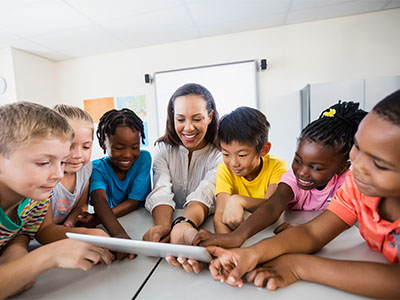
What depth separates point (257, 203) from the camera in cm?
99

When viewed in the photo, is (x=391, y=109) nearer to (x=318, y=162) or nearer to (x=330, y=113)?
(x=318, y=162)

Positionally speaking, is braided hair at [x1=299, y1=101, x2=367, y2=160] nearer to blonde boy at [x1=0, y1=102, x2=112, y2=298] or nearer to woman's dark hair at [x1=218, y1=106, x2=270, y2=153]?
woman's dark hair at [x1=218, y1=106, x2=270, y2=153]

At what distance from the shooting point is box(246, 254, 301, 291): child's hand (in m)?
0.54

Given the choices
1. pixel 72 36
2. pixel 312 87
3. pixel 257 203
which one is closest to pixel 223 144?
pixel 257 203

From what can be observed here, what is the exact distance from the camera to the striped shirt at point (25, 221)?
0.69m

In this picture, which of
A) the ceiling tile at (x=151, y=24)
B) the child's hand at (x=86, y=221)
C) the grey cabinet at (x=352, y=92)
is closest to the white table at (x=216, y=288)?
the child's hand at (x=86, y=221)

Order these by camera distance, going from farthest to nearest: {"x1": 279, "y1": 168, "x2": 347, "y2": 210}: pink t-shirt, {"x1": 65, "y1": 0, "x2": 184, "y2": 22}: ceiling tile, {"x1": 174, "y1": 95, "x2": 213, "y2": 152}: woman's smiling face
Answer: {"x1": 65, "y1": 0, "x2": 184, "y2": 22}: ceiling tile → {"x1": 174, "y1": 95, "x2": 213, "y2": 152}: woman's smiling face → {"x1": 279, "y1": 168, "x2": 347, "y2": 210}: pink t-shirt

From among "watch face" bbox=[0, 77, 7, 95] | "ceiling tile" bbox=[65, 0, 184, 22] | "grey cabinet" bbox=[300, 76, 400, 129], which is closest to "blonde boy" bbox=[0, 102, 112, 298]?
"ceiling tile" bbox=[65, 0, 184, 22]

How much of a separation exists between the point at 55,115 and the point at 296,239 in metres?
0.84

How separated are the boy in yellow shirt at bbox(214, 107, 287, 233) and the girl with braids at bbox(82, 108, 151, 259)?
0.44 m

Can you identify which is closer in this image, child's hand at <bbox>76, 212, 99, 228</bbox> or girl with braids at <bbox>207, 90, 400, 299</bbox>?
girl with braids at <bbox>207, 90, 400, 299</bbox>

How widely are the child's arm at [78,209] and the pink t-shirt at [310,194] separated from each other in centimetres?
92

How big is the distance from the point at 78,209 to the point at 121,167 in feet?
0.97

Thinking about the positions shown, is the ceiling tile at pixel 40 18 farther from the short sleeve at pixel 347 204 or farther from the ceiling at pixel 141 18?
the short sleeve at pixel 347 204
